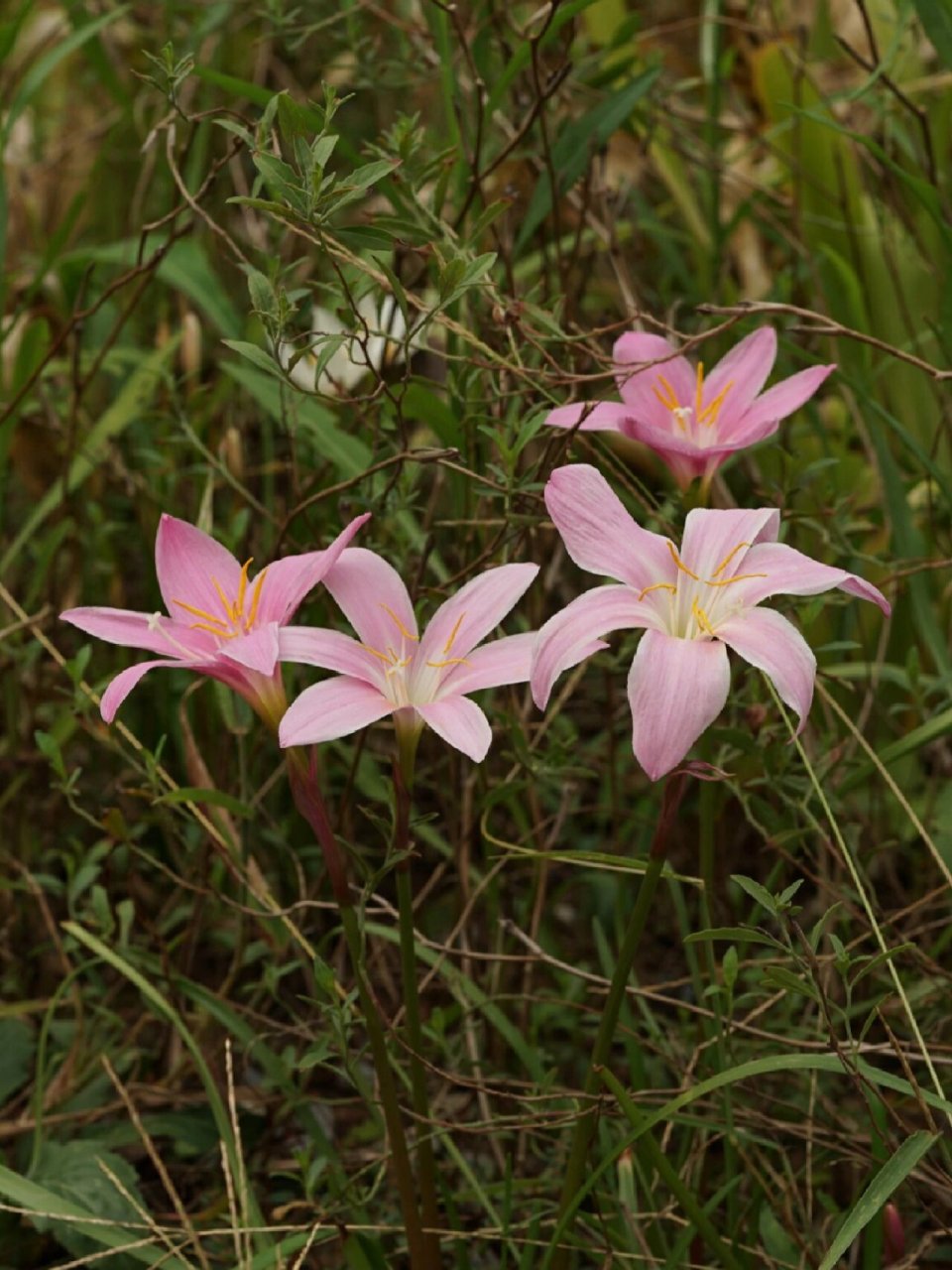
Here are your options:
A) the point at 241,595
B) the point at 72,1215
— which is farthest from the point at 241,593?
the point at 72,1215

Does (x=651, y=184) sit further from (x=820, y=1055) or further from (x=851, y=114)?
(x=820, y=1055)

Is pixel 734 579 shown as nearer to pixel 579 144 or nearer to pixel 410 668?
pixel 410 668

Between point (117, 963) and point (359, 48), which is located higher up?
point (359, 48)

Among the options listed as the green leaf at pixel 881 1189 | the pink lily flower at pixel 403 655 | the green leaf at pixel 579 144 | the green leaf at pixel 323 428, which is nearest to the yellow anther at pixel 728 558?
the pink lily flower at pixel 403 655

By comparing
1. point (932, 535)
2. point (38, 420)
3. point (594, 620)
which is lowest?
point (932, 535)

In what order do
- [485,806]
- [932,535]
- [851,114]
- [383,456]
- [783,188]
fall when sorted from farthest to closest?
[783,188]
[851,114]
[932,535]
[383,456]
[485,806]

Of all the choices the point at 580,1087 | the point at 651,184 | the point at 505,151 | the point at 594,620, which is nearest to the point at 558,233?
the point at 505,151
